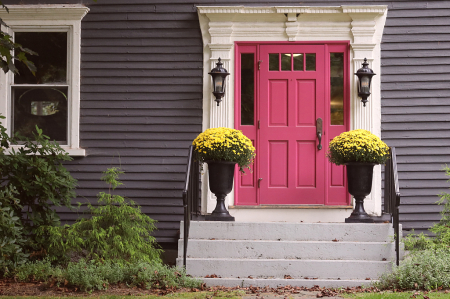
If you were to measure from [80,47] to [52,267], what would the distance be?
9.03 ft

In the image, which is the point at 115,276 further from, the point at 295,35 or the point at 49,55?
the point at 295,35

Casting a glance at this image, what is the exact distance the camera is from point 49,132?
6.20 meters

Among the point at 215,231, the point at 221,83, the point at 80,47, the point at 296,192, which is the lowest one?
the point at 215,231

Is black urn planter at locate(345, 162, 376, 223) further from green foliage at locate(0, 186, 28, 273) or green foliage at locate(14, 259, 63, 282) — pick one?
green foliage at locate(0, 186, 28, 273)

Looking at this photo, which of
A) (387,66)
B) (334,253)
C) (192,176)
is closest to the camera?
(334,253)

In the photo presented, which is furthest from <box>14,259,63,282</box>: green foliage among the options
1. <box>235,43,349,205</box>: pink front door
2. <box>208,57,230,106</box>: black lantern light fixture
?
<box>208,57,230,106</box>: black lantern light fixture

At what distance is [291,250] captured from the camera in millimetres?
4957

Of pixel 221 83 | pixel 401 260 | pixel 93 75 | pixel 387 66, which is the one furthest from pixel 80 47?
pixel 401 260

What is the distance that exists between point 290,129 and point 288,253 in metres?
1.70

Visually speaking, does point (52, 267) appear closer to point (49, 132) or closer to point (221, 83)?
point (49, 132)

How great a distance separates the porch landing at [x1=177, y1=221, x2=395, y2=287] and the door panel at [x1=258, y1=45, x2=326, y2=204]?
90 cm

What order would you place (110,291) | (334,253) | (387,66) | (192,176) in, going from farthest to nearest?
1. (387,66)
2. (192,176)
3. (334,253)
4. (110,291)

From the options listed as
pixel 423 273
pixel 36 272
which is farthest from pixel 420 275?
pixel 36 272

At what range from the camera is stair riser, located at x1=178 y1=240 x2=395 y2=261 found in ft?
16.1
